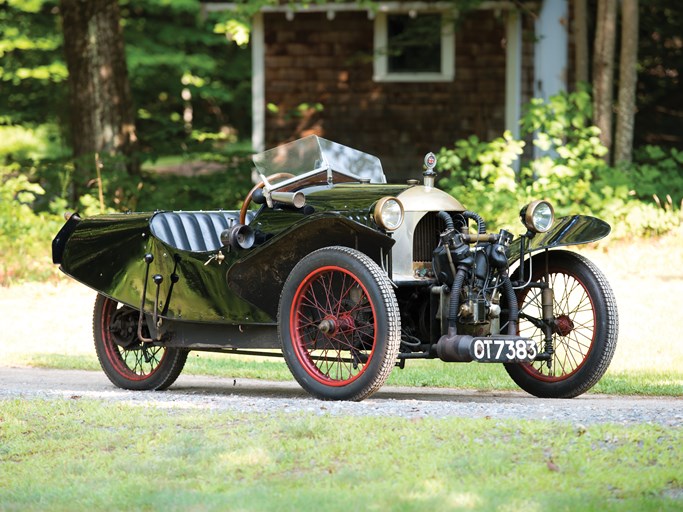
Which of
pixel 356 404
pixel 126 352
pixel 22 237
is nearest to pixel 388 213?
pixel 356 404

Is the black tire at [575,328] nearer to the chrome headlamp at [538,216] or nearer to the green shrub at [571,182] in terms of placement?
the chrome headlamp at [538,216]

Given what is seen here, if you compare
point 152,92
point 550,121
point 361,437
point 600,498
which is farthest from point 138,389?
point 152,92

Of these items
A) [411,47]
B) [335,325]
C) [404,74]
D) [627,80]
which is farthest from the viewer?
[411,47]

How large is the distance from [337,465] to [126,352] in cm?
418

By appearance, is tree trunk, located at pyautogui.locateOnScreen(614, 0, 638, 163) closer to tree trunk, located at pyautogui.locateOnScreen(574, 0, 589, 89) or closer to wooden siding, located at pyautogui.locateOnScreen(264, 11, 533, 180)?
tree trunk, located at pyautogui.locateOnScreen(574, 0, 589, 89)

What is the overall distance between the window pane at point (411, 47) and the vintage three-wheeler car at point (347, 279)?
13523 mm

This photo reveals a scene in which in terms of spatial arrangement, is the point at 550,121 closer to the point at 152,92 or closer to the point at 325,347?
the point at 325,347

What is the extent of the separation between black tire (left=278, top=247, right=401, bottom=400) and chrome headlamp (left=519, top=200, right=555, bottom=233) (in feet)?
3.82

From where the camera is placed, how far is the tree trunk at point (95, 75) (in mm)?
21031

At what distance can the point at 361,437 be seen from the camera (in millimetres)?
6840

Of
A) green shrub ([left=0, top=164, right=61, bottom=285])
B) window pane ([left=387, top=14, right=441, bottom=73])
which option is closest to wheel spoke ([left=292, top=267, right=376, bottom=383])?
green shrub ([left=0, top=164, right=61, bottom=285])

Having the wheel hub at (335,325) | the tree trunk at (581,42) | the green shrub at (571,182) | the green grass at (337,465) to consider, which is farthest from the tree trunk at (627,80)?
the green grass at (337,465)

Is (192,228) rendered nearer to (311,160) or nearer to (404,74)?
(311,160)

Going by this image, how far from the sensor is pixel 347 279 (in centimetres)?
848
